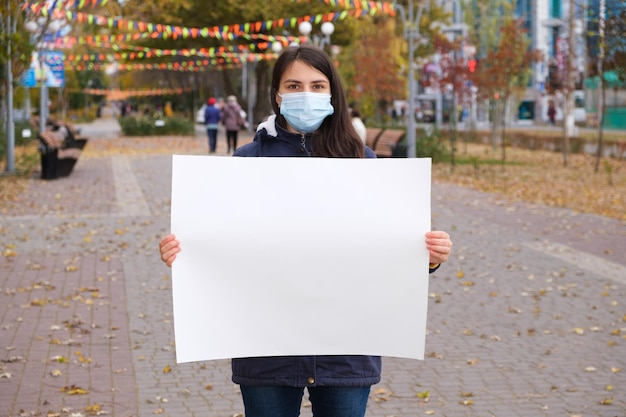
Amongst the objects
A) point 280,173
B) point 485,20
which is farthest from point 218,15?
point 280,173

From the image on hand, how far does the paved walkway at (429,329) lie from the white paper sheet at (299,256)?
286cm

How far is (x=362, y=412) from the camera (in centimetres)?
318

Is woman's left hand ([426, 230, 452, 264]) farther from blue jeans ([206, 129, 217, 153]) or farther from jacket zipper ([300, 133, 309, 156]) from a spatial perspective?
blue jeans ([206, 129, 217, 153])

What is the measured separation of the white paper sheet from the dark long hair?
0.74 ft

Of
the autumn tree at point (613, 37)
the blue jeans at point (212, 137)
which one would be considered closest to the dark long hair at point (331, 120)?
the autumn tree at point (613, 37)

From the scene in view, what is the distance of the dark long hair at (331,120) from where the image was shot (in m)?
3.24

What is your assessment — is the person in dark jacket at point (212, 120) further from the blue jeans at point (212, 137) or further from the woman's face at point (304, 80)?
the woman's face at point (304, 80)

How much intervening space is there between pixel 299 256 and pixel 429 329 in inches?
203

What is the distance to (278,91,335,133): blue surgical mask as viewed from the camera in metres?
3.16

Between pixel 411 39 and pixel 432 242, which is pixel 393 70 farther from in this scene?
pixel 432 242

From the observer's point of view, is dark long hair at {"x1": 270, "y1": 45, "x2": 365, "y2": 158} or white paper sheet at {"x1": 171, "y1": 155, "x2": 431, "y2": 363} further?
dark long hair at {"x1": 270, "y1": 45, "x2": 365, "y2": 158}

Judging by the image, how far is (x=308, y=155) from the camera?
10.7ft

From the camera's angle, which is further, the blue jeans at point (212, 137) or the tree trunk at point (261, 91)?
the tree trunk at point (261, 91)

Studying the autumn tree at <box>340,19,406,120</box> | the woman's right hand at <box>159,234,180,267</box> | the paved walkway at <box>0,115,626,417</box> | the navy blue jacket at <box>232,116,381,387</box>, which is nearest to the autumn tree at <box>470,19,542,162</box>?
the autumn tree at <box>340,19,406,120</box>
